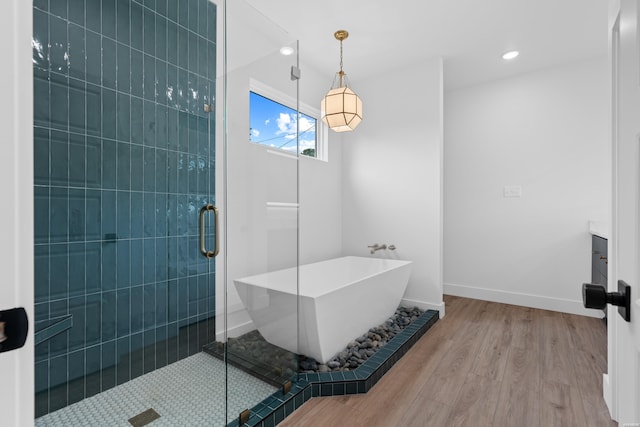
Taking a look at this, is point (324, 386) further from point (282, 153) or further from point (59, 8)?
point (59, 8)

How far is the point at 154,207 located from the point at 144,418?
1.19 metres

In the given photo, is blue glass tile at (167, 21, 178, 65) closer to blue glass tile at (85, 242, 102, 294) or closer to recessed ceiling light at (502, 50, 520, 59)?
blue glass tile at (85, 242, 102, 294)

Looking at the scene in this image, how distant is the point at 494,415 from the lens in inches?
68.2

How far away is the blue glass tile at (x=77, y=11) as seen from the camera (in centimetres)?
172

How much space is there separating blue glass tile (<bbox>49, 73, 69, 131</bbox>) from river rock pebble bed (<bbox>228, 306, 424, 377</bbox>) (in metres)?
1.48

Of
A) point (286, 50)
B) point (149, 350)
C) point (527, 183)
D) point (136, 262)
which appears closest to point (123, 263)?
point (136, 262)

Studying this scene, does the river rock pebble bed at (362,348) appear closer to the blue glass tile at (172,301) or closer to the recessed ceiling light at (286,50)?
the blue glass tile at (172,301)

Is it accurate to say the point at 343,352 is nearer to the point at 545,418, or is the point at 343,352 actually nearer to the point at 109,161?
the point at 545,418

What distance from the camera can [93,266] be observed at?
71.9 inches

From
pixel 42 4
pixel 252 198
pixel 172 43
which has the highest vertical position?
pixel 172 43

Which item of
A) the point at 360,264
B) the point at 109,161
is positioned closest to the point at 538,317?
the point at 360,264

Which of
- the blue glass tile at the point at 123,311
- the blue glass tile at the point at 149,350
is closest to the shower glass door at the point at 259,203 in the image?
the blue glass tile at the point at 149,350

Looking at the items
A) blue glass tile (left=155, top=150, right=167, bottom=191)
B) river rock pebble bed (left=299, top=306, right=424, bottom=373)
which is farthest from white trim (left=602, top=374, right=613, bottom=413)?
blue glass tile (left=155, top=150, right=167, bottom=191)
